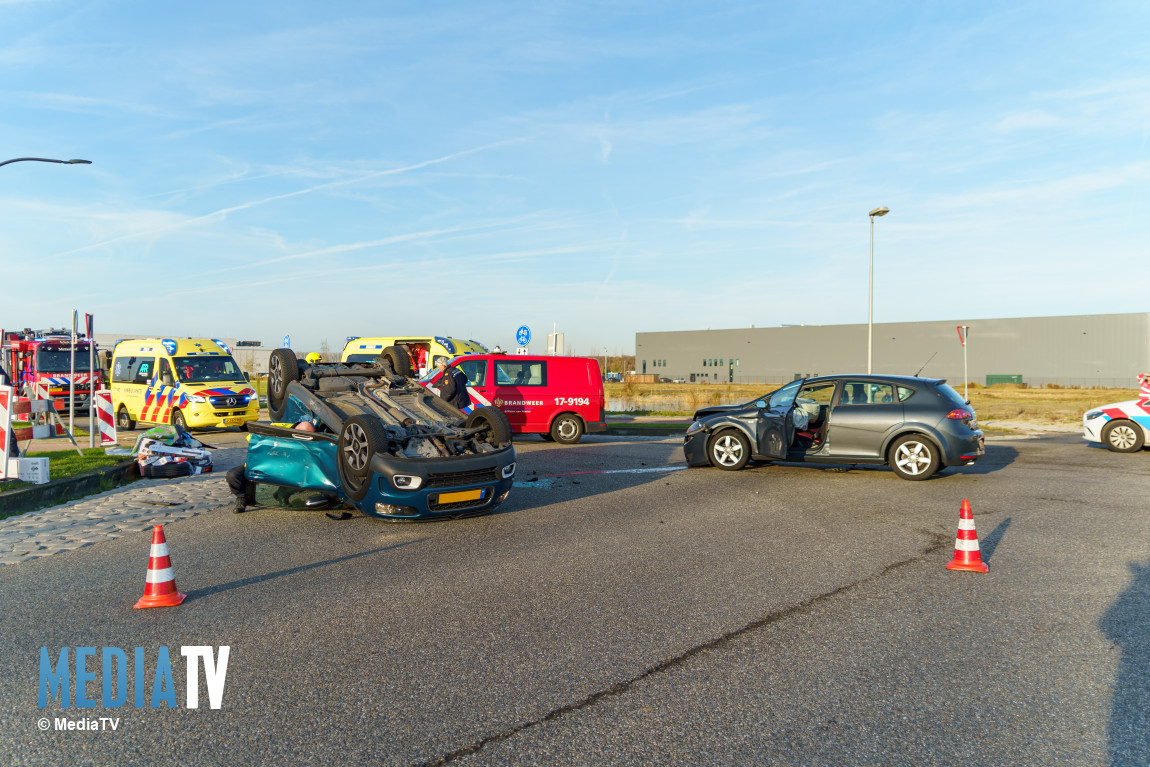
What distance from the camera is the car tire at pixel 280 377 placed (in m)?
9.53

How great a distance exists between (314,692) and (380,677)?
1.12 feet

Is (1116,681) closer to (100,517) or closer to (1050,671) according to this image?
(1050,671)

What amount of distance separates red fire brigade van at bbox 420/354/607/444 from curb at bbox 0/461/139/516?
6779 mm

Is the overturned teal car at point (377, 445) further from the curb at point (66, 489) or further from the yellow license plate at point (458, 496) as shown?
the curb at point (66, 489)

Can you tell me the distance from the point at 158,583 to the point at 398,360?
18.3 feet

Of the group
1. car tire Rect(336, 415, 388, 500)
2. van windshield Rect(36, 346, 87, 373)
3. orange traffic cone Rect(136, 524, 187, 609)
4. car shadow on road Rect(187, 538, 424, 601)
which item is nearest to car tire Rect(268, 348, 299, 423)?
car tire Rect(336, 415, 388, 500)

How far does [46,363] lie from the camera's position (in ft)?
75.8

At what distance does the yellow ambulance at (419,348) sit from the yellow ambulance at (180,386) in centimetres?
286

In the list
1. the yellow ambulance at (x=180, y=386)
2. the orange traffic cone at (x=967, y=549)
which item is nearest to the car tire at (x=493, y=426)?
the orange traffic cone at (x=967, y=549)

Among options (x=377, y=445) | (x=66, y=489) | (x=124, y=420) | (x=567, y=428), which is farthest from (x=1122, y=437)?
(x=124, y=420)

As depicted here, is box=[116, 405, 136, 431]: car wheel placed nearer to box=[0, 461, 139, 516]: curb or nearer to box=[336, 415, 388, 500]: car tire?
box=[0, 461, 139, 516]: curb

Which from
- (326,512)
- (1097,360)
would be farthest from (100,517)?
(1097,360)

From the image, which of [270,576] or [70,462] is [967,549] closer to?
[270,576]

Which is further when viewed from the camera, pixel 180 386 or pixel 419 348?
pixel 419 348
